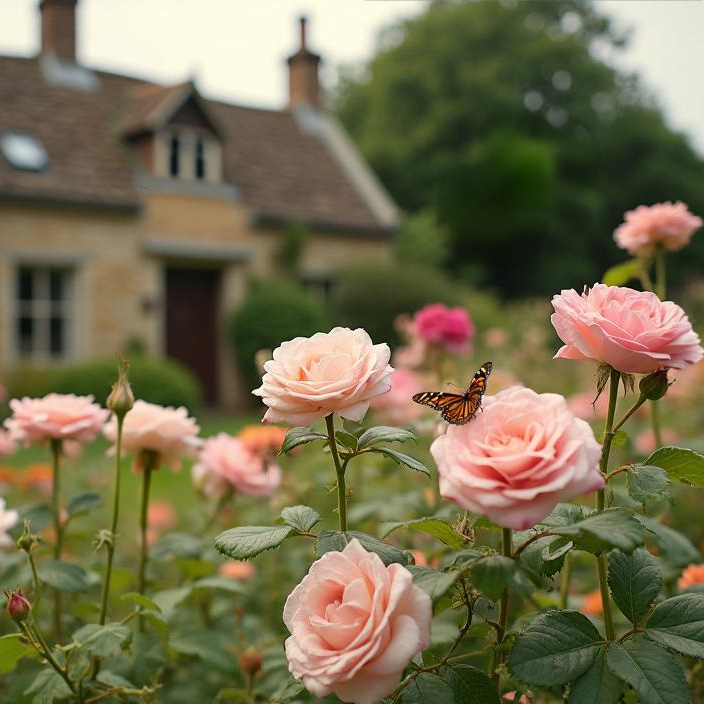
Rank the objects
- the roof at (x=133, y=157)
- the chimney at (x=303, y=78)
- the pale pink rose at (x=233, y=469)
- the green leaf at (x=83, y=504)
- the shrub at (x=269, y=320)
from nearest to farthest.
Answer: the green leaf at (x=83, y=504), the pale pink rose at (x=233, y=469), the roof at (x=133, y=157), the shrub at (x=269, y=320), the chimney at (x=303, y=78)

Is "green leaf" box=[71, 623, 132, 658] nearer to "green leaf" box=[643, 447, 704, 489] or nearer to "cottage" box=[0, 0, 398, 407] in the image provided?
"green leaf" box=[643, 447, 704, 489]

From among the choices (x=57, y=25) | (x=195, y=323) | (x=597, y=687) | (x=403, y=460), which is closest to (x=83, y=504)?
(x=403, y=460)

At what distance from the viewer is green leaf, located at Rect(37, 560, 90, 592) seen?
1.19 m

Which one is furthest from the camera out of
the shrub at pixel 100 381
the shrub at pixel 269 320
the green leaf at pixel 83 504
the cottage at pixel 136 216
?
the shrub at pixel 269 320

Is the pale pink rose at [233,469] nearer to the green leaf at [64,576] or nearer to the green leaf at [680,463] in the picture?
the green leaf at [64,576]

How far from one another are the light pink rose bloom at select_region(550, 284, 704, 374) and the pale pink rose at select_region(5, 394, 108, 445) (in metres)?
0.76

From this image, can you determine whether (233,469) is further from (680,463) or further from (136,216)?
(136,216)

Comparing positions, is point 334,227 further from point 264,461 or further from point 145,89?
point 264,461

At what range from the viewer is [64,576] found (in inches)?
47.5

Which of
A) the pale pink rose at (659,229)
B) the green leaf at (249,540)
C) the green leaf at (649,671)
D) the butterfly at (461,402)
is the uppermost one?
the pale pink rose at (659,229)

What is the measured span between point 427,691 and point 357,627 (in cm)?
12

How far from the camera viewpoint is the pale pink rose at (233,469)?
159cm

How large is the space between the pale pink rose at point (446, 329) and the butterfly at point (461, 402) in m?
1.58

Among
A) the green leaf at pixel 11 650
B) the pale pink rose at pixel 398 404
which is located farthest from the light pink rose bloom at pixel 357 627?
the pale pink rose at pixel 398 404
